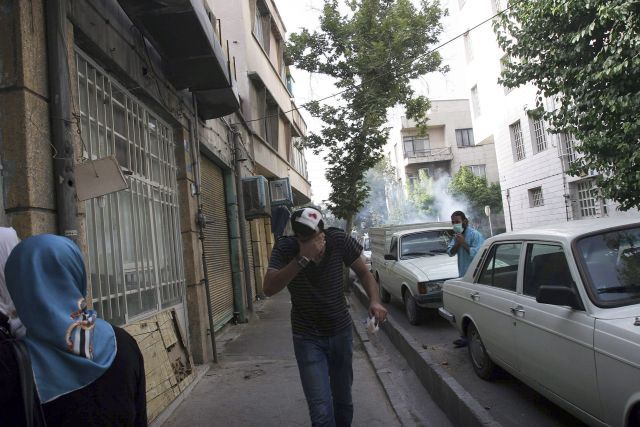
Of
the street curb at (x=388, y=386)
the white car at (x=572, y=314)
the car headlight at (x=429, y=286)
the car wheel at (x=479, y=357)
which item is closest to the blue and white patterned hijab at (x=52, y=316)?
the white car at (x=572, y=314)

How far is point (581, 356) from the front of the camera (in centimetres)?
307

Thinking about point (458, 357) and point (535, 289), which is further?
point (458, 357)

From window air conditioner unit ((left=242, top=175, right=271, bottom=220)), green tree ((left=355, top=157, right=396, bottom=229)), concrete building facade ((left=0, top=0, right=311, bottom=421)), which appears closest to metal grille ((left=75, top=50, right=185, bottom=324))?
concrete building facade ((left=0, top=0, right=311, bottom=421))

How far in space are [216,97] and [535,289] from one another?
517 centimetres

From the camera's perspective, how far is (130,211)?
16.0 ft

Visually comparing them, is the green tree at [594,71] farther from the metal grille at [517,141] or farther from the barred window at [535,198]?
the metal grille at [517,141]

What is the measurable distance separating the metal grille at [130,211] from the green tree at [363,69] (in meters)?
9.25

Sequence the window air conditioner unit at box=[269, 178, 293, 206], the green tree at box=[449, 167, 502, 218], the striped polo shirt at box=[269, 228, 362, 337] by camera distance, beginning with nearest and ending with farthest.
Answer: the striped polo shirt at box=[269, 228, 362, 337], the window air conditioner unit at box=[269, 178, 293, 206], the green tree at box=[449, 167, 502, 218]

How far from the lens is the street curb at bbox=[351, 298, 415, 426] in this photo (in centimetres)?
436

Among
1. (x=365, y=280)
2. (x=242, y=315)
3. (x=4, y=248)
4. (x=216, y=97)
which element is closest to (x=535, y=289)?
(x=365, y=280)

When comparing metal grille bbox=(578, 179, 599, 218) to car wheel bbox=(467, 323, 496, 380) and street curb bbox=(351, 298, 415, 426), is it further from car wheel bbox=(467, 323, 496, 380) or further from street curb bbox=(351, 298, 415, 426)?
car wheel bbox=(467, 323, 496, 380)

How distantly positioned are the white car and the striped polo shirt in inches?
53.2

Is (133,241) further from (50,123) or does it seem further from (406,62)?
(406,62)

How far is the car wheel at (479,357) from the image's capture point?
16.1ft
